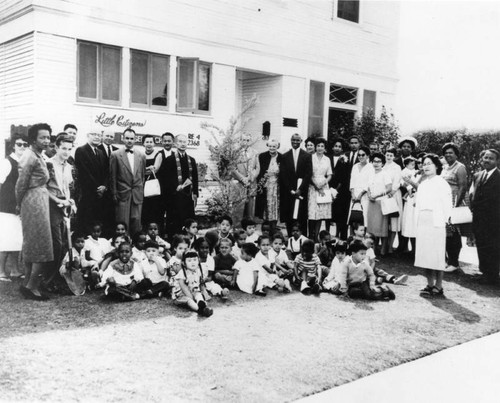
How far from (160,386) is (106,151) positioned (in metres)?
4.54

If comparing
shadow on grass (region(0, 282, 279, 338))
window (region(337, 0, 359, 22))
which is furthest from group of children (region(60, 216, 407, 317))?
window (region(337, 0, 359, 22))

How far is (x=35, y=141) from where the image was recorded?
5754 mm

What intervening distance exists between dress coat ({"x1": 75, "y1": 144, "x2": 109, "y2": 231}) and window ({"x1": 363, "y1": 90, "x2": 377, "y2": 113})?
9590mm

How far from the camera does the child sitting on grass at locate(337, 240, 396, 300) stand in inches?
263

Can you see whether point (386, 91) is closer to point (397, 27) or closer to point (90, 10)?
point (397, 27)

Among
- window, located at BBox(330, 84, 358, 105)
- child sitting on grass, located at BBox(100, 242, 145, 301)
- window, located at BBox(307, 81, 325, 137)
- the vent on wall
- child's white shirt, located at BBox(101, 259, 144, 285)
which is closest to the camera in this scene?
child sitting on grass, located at BBox(100, 242, 145, 301)

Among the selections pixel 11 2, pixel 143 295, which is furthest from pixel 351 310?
pixel 11 2

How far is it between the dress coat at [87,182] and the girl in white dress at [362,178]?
4221 mm

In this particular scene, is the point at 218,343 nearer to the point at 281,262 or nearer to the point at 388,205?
the point at 281,262

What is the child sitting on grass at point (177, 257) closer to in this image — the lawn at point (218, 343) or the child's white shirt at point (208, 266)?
the child's white shirt at point (208, 266)

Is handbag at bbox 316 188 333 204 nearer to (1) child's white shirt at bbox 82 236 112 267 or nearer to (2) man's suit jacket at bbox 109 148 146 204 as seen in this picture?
(2) man's suit jacket at bbox 109 148 146 204

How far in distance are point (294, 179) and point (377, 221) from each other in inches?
62.2

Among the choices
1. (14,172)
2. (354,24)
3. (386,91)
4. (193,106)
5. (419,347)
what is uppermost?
(354,24)

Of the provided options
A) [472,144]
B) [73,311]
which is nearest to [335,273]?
[73,311]
